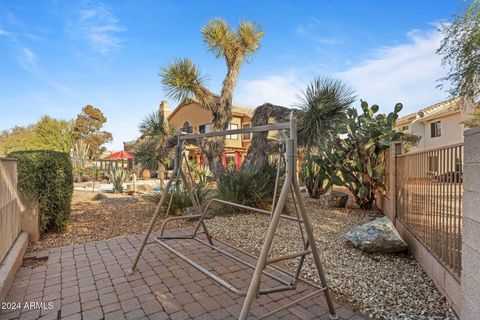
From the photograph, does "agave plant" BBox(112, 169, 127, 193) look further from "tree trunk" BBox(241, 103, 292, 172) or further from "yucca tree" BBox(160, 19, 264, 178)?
"tree trunk" BBox(241, 103, 292, 172)

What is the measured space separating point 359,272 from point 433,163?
4.95 ft

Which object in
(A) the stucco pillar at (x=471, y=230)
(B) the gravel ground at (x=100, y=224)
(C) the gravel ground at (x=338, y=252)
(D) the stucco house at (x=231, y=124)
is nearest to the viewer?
(A) the stucco pillar at (x=471, y=230)

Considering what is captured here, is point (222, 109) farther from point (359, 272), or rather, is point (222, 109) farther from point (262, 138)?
point (359, 272)

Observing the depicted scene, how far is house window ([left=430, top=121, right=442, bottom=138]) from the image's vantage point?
19734 millimetres

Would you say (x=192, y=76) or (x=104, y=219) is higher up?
(x=192, y=76)

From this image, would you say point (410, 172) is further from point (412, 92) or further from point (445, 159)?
point (412, 92)

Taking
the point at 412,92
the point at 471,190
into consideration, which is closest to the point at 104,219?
the point at 471,190

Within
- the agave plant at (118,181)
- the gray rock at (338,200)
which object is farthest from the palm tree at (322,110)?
the agave plant at (118,181)

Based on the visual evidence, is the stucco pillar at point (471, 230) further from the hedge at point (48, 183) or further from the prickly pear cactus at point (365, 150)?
the hedge at point (48, 183)

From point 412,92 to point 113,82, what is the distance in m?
14.1

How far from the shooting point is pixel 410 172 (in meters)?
4.05

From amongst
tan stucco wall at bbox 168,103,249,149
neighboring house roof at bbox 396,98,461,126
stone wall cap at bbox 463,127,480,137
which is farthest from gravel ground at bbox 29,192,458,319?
neighboring house roof at bbox 396,98,461,126

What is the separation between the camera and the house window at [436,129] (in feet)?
64.7

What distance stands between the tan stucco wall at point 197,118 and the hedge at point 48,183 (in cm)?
1651
